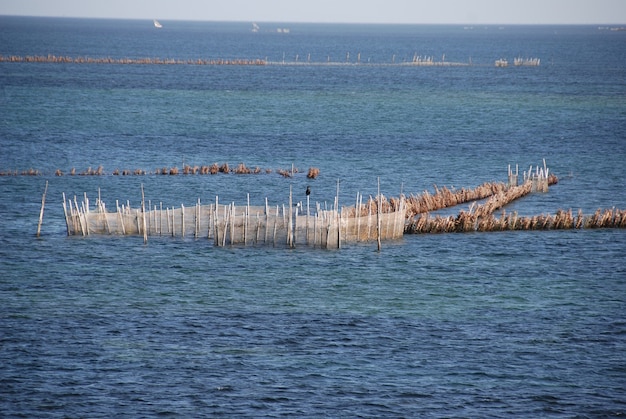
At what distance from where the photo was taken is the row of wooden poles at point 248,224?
5003 centimetres

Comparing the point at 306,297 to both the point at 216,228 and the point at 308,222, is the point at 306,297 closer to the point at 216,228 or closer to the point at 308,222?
the point at 308,222

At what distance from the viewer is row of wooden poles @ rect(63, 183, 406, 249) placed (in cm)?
5003

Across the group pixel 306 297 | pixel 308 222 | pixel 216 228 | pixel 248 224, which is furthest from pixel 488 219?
pixel 216 228

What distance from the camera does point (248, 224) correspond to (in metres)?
50.2

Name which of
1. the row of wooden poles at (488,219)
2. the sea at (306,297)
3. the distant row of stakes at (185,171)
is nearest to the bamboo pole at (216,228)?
the sea at (306,297)

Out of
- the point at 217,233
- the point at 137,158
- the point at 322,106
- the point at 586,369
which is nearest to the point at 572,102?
the point at 322,106

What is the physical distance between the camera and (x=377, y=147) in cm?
9025

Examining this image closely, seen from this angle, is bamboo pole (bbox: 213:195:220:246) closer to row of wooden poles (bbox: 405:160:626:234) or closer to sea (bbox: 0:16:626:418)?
sea (bbox: 0:16:626:418)

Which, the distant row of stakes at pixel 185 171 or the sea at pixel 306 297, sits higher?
the distant row of stakes at pixel 185 171

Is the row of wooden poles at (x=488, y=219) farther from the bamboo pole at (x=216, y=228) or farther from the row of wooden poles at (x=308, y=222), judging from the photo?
the bamboo pole at (x=216, y=228)

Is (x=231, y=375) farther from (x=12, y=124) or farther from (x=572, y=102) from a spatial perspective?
(x=572, y=102)

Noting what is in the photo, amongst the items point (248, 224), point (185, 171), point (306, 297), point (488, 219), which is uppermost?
point (185, 171)

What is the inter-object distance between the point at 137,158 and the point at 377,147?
23484 millimetres

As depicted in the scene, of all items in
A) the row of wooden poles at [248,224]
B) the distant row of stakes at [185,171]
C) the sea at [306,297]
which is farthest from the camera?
the distant row of stakes at [185,171]
